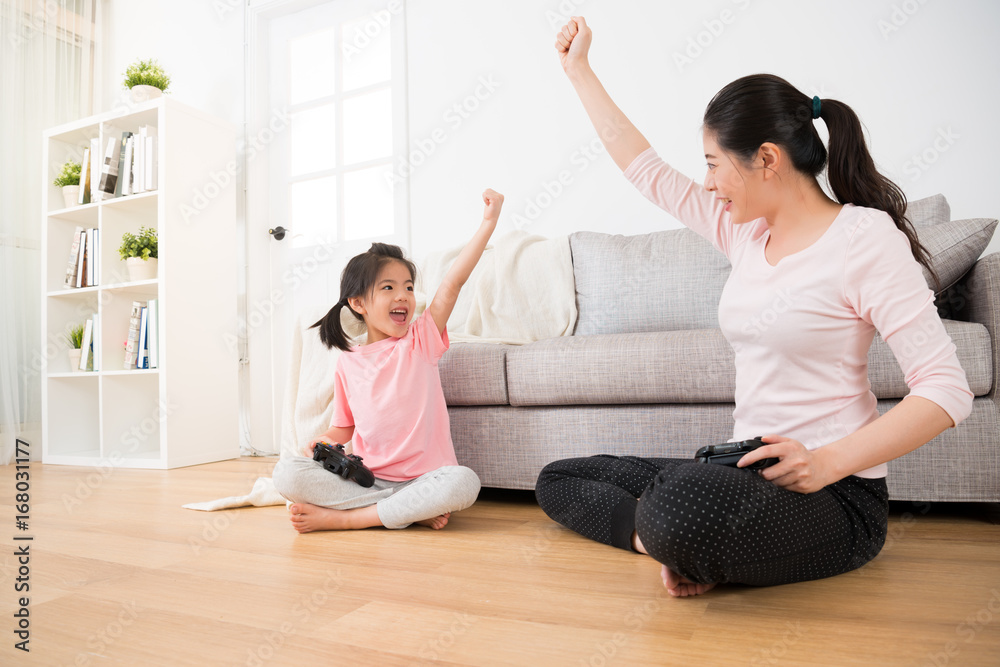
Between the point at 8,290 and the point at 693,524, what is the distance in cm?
326

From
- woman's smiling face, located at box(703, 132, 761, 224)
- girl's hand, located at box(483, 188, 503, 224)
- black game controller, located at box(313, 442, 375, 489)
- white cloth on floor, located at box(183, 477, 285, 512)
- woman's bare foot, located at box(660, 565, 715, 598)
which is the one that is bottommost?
white cloth on floor, located at box(183, 477, 285, 512)

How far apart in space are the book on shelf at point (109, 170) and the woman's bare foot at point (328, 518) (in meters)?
2.22

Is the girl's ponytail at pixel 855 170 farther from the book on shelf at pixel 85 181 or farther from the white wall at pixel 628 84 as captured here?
the book on shelf at pixel 85 181

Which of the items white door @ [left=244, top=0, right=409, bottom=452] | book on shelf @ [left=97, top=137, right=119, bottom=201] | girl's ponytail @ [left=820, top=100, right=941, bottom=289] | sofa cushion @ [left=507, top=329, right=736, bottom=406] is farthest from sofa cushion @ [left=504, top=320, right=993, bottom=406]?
book on shelf @ [left=97, top=137, right=119, bottom=201]

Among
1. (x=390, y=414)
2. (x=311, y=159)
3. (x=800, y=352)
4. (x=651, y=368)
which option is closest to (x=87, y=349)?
(x=311, y=159)

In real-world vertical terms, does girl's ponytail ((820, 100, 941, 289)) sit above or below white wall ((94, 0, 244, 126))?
below

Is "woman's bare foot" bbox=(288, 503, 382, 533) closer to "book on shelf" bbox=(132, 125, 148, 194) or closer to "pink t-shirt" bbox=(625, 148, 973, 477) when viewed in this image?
"pink t-shirt" bbox=(625, 148, 973, 477)

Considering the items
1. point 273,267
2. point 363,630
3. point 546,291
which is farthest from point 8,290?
point 363,630

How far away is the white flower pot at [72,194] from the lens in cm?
299

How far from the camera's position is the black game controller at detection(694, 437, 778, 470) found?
83 centimetres

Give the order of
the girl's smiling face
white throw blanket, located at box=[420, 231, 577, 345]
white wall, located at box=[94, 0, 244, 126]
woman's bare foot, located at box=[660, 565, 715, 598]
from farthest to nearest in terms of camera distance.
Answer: white wall, located at box=[94, 0, 244, 126] < white throw blanket, located at box=[420, 231, 577, 345] < the girl's smiling face < woman's bare foot, located at box=[660, 565, 715, 598]

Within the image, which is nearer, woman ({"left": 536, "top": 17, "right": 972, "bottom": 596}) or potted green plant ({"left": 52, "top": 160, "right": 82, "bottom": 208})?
woman ({"left": 536, "top": 17, "right": 972, "bottom": 596})

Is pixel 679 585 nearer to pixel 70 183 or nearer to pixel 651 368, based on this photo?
pixel 651 368

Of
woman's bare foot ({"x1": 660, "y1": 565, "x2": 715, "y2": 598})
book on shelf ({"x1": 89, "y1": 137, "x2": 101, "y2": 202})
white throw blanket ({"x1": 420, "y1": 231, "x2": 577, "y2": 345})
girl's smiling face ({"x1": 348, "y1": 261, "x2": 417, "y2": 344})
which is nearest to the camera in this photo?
woman's bare foot ({"x1": 660, "y1": 565, "x2": 715, "y2": 598})
